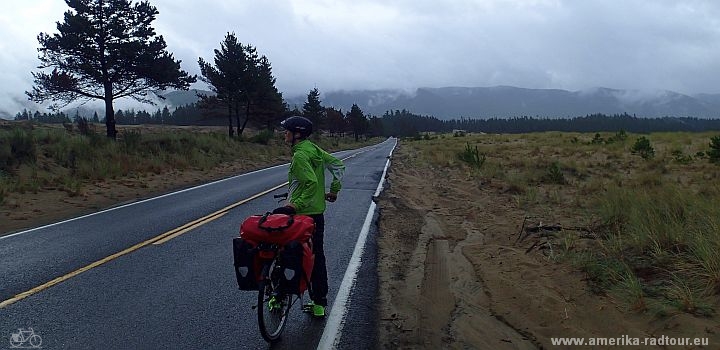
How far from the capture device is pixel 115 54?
25016 millimetres

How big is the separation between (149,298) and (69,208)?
329 inches

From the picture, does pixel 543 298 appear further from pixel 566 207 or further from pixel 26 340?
pixel 566 207

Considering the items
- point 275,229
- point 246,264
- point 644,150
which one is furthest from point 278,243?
point 644,150

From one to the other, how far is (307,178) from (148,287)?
2.57 m

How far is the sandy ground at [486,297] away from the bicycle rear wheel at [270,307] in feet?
3.06

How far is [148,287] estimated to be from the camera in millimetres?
6070

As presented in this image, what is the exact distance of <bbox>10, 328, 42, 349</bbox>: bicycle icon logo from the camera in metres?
4.41

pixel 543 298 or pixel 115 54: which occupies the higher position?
pixel 115 54

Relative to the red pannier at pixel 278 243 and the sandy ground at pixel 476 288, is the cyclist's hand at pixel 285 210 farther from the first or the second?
the sandy ground at pixel 476 288

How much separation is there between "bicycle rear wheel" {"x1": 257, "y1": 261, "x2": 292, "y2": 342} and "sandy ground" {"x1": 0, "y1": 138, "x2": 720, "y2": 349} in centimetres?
90

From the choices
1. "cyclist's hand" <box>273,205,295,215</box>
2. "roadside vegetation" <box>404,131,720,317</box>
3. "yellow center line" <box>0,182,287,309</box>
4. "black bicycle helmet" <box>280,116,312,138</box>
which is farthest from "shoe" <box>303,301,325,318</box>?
"yellow center line" <box>0,182,287,309</box>

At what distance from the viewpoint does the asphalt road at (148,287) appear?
185 inches

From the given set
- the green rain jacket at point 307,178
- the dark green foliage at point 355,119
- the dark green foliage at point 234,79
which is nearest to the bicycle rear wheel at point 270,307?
the green rain jacket at point 307,178

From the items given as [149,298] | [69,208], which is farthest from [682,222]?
[69,208]
